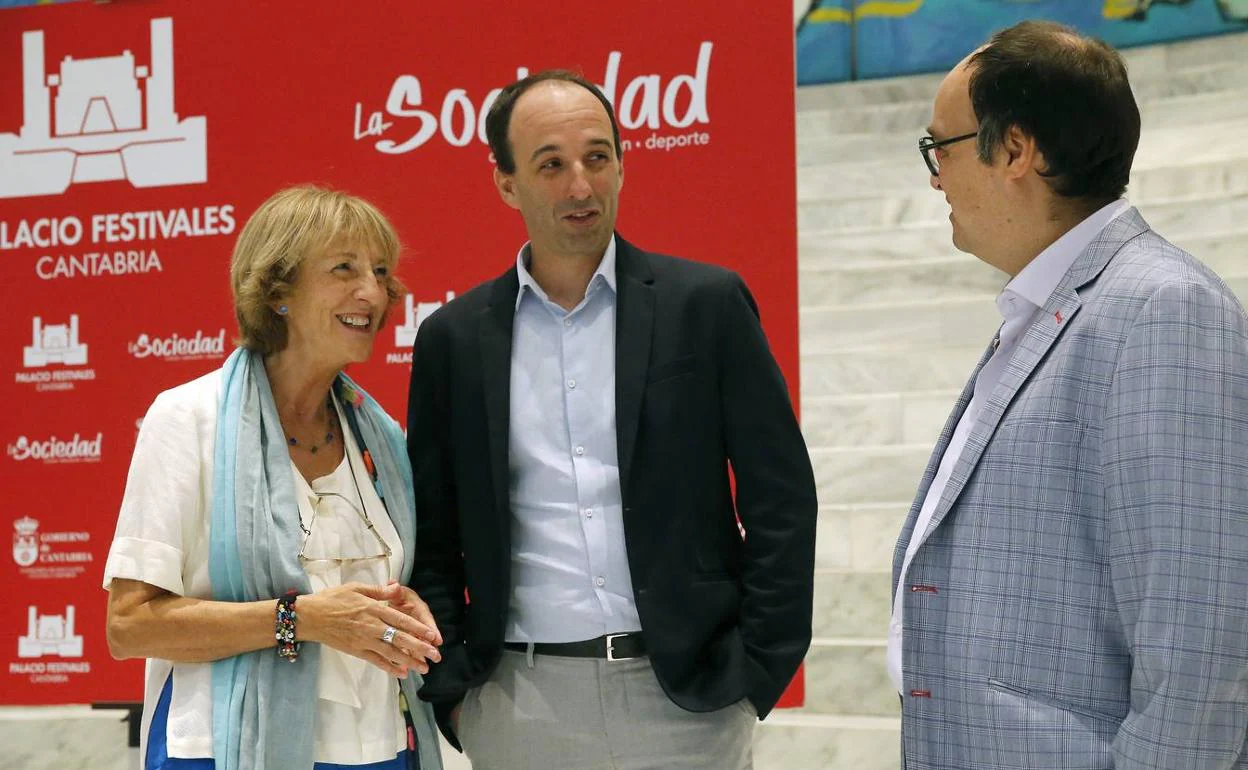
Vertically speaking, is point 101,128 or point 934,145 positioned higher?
point 101,128

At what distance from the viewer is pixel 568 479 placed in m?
2.30

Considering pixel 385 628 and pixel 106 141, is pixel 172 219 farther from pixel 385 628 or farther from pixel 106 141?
pixel 385 628

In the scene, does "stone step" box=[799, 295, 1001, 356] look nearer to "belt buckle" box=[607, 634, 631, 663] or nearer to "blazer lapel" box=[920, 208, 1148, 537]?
"belt buckle" box=[607, 634, 631, 663]

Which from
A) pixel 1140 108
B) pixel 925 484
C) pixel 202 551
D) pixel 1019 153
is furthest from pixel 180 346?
pixel 1140 108

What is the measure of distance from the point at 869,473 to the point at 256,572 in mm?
2817

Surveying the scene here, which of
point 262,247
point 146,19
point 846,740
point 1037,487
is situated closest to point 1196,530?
point 1037,487

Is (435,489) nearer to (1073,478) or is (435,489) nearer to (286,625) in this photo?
(286,625)

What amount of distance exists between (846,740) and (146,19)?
3.11 m

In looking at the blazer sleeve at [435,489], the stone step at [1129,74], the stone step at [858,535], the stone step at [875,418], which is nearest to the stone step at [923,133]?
the stone step at [1129,74]

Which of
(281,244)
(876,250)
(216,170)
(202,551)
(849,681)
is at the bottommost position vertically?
(849,681)

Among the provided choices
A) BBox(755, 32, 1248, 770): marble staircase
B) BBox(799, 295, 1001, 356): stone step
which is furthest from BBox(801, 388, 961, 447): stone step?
BBox(799, 295, 1001, 356): stone step

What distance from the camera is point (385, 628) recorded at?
7.20 ft

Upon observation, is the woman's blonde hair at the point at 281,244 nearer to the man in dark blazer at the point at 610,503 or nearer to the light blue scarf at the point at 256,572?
the light blue scarf at the point at 256,572

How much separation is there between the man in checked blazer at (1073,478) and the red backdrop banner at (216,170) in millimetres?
1988
